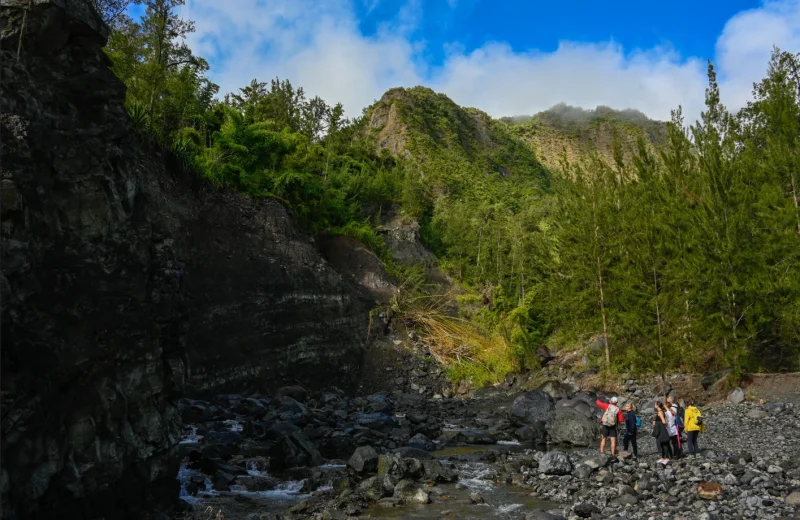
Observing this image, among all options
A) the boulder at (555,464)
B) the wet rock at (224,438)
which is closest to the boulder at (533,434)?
the boulder at (555,464)

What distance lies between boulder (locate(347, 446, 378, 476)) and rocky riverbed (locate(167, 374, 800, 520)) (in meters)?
0.03

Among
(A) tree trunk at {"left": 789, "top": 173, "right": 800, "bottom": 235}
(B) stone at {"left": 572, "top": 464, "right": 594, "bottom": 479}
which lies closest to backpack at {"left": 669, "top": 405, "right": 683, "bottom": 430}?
(B) stone at {"left": 572, "top": 464, "right": 594, "bottom": 479}

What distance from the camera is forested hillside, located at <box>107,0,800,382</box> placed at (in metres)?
21.6

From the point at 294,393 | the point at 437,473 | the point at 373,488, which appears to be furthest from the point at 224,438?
the point at 294,393

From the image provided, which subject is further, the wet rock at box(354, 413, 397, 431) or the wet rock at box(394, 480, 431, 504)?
the wet rock at box(354, 413, 397, 431)

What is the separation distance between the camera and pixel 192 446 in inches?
623

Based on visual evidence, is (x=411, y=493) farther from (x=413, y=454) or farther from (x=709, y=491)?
(x=709, y=491)

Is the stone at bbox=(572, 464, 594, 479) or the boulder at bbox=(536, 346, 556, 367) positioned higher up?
the boulder at bbox=(536, 346, 556, 367)

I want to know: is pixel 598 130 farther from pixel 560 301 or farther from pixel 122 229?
pixel 122 229

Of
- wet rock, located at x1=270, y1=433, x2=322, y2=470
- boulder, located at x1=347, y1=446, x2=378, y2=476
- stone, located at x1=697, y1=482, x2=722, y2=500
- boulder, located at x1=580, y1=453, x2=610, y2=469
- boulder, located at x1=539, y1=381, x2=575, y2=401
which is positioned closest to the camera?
stone, located at x1=697, y1=482, x2=722, y2=500

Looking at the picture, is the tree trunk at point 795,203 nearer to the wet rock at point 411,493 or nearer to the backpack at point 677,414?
the backpack at point 677,414

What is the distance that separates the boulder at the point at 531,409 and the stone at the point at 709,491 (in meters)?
10.6

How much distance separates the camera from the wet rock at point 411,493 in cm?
1248

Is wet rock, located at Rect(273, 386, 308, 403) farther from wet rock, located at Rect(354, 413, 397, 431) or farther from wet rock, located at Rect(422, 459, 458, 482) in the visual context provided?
wet rock, located at Rect(422, 459, 458, 482)
